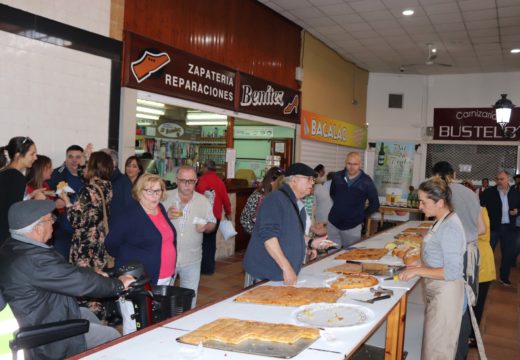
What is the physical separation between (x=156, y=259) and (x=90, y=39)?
3.40 meters

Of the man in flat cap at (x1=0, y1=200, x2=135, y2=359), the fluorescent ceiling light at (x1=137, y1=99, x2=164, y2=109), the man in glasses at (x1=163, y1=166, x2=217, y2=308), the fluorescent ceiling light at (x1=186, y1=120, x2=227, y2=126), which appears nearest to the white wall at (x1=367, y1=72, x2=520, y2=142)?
the fluorescent ceiling light at (x1=186, y1=120, x2=227, y2=126)

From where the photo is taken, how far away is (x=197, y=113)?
8.04 m

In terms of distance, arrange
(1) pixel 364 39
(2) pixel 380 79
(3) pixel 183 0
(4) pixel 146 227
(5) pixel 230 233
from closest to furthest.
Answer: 1. (4) pixel 146 227
2. (5) pixel 230 233
3. (3) pixel 183 0
4. (1) pixel 364 39
5. (2) pixel 380 79

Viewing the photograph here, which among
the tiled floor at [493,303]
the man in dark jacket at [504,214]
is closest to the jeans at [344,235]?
the tiled floor at [493,303]

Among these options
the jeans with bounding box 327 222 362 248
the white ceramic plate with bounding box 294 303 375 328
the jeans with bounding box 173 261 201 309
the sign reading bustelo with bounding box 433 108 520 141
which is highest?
the sign reading bustelo with bounding box 433 108 520 141

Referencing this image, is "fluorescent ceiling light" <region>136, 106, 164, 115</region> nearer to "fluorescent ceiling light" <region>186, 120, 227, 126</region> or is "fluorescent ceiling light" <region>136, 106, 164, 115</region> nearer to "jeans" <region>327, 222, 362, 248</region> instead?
"fluorescent ceiling light" <region>186, 120, 227, 126</region>

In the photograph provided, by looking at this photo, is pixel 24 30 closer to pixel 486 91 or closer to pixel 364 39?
pixel 364 39

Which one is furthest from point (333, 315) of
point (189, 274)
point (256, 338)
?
point (189, 274)

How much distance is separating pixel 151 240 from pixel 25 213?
40.7 inches

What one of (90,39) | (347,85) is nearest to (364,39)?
(347,85)

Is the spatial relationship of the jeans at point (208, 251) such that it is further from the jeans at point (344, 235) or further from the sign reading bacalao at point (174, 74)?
the sign reading bacalao at point (174, 74)

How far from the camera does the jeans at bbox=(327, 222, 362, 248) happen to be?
6.11 metres

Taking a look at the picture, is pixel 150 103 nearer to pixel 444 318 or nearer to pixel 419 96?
pixel 444 318

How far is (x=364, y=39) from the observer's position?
1102cm
